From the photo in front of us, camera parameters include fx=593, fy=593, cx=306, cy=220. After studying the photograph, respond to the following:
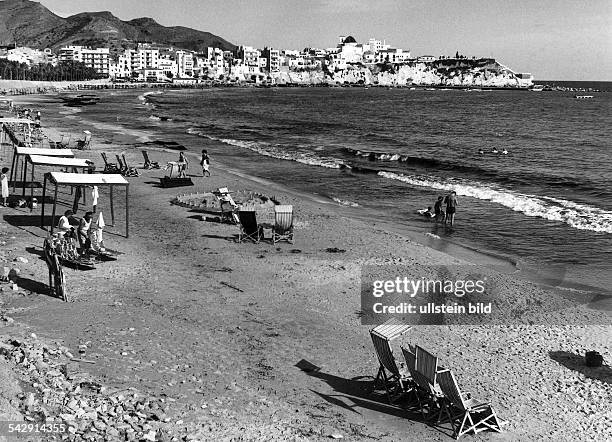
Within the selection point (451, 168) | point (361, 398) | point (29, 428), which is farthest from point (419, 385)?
point (451, 168)

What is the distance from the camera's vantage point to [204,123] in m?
70.6

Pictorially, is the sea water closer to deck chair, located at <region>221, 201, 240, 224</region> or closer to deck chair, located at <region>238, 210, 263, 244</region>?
deck chair, located at <region>221, 201, 240, 224</region>

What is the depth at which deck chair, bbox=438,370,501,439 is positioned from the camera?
8.56m

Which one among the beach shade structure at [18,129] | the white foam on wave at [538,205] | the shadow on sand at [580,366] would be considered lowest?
the shadow on sand at [580,366]

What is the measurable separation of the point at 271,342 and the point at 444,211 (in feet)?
48.7

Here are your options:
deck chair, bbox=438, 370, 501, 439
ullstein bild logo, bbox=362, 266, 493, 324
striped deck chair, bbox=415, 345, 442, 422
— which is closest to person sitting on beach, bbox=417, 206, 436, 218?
ullstein bild logo, bbox=362, 266, 493, 324

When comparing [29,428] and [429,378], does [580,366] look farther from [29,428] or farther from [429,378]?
[29,428]

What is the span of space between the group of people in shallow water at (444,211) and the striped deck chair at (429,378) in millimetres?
14127

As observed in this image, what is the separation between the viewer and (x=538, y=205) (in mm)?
27594

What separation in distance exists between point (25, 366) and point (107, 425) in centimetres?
205

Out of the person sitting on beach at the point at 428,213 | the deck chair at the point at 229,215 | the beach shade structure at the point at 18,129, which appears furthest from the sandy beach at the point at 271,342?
the beach shade structure at the point at 18,129

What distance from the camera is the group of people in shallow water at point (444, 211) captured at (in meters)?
22.6

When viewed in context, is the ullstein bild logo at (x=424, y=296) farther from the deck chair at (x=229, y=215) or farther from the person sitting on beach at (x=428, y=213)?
the person sitting on beach at (x=428, y=213)

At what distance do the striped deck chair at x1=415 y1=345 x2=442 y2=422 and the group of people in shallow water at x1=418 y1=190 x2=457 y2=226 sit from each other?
14127 millimetres
